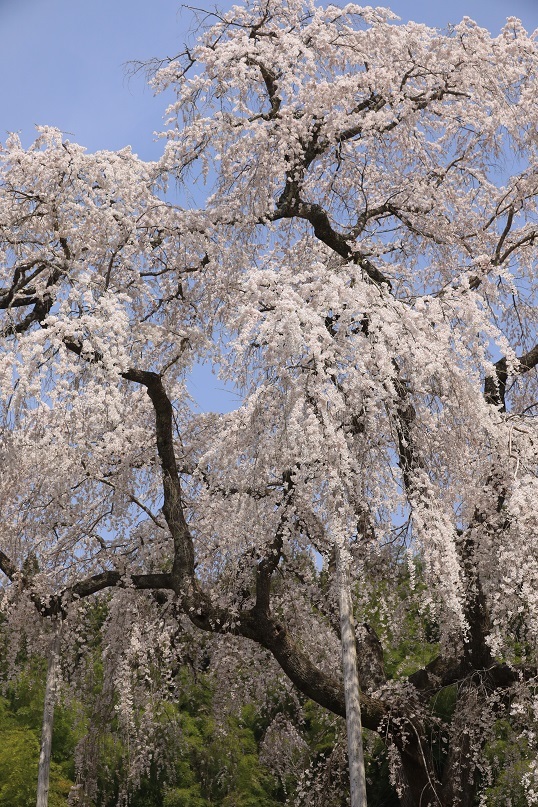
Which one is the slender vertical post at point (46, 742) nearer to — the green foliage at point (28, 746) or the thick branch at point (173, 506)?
the green foliage at point (28, 746)

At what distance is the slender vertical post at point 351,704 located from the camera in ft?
27.9

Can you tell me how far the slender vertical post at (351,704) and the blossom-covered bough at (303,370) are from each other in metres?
0.34

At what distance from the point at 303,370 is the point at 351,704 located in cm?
354

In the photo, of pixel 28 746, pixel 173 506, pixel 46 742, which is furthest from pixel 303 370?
pixel 28 746

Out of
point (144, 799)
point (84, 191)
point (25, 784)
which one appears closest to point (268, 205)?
point (84, 191)

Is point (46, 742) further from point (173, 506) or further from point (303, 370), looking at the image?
point (303, 370)

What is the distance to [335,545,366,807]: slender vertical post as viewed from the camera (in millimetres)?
8496

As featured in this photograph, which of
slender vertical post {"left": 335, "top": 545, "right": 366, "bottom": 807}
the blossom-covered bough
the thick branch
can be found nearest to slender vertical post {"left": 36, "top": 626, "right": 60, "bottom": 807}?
the blossom-covered bough

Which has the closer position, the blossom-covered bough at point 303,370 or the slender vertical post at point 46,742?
the blossom-covered bough at point 303,370

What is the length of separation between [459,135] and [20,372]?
553cm

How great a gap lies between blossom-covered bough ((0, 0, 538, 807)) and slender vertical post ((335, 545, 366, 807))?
342mm

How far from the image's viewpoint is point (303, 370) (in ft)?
22.0

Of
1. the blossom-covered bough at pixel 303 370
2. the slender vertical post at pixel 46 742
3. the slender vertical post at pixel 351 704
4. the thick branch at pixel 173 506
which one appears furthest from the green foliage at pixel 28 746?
the slender vertical post at pixel 351 704

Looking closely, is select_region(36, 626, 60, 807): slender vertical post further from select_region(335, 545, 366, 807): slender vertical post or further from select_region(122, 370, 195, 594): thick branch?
select_region(335, 545, 366, 807): slender vertical post
